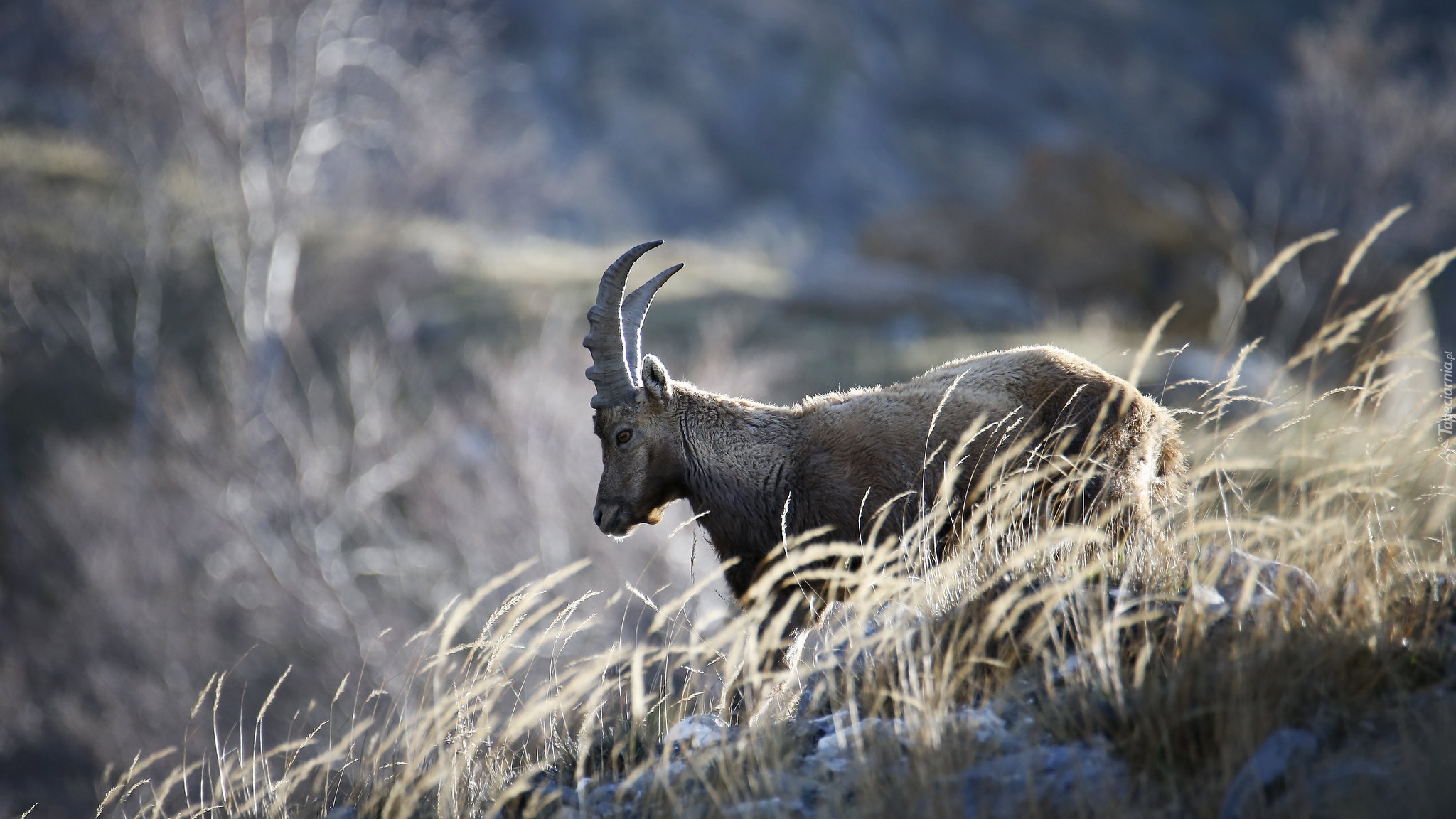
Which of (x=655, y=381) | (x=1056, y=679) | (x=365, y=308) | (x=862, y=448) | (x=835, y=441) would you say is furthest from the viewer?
(x=365, y=308)

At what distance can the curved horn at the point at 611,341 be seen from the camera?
5.05m

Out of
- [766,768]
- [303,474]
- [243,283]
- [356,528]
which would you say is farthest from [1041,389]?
[243,283]

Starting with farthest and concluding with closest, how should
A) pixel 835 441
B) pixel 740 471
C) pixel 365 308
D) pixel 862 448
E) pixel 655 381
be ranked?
pixel 365 308 < pixel 655 381 < pixel 740 471 < pixel 835 441 < pixel 862 448

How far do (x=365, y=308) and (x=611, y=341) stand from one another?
878 inches

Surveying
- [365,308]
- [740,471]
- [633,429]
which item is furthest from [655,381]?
[365,308]

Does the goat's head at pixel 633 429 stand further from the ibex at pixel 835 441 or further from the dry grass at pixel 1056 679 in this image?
the dry grass at pixel 1056 679

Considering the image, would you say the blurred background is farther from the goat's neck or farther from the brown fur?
the goat's neck

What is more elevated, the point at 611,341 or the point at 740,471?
the point at 611,341

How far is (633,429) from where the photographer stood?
5.35m

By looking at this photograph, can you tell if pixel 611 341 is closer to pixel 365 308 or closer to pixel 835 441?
pixel 835 441

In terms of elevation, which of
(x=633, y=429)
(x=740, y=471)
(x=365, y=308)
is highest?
(x=365, y=308)

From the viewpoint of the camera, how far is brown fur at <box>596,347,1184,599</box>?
457cm

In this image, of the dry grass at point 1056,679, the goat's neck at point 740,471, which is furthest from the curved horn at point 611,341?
the dry grass at point 1056,679

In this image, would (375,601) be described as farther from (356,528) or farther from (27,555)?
(27,555)
